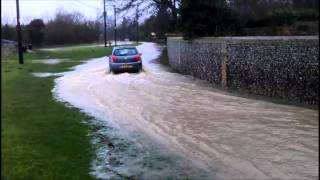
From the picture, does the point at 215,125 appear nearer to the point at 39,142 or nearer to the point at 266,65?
the point at 39,142

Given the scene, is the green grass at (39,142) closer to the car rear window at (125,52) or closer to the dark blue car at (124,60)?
the dark blue car at (124,60)

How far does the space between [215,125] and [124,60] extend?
18.3 m

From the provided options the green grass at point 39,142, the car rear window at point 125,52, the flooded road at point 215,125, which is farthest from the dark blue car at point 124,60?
the green grass at point 39,142

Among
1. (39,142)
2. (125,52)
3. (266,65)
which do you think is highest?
(266,65)

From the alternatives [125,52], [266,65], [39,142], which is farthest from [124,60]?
[39,142]

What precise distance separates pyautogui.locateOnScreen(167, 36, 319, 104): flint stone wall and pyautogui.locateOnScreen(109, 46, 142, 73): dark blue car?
6.20 m

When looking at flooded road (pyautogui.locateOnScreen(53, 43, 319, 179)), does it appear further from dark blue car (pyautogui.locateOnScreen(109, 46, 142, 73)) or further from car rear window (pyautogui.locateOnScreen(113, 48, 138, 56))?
car rear window (pyautogui.locateOnScreen(113, 48, 138, 56))

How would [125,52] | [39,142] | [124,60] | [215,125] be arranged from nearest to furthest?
[39,142]
[215,125]
[124,60]
[125,52]

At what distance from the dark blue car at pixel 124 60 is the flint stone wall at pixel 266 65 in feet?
20.3

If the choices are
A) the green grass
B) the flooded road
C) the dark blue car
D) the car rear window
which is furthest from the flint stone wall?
the car rear window

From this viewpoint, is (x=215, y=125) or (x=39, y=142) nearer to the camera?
(x=39, y=142)

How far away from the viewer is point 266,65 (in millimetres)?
18234

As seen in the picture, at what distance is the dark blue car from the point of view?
1214 inches

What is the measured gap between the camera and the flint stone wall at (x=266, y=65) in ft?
52.5
